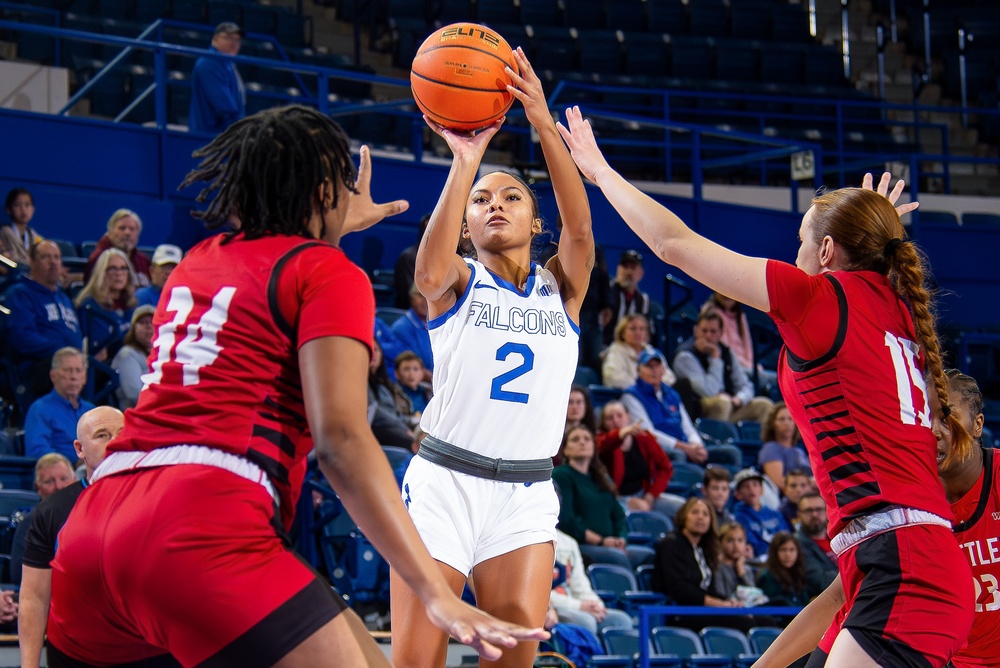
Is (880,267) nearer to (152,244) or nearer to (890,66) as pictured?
A: (152,244)

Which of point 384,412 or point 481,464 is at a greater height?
point 481,464

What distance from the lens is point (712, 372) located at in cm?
1137

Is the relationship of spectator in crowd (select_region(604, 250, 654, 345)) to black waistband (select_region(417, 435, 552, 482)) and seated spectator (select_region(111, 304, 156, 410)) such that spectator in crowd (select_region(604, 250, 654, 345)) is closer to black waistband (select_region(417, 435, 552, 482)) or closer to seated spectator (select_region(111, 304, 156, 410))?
seated spectator (select_region(111, 304, 156, 410))

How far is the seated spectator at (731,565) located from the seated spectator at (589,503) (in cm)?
64

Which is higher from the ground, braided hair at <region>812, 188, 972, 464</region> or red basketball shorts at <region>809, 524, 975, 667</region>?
braided hair at <region>812, 188, 972, 464</region>

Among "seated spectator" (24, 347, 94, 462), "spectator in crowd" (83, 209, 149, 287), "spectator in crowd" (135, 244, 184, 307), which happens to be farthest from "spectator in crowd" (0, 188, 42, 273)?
"seated spectator" (24, 347, 94, 462)

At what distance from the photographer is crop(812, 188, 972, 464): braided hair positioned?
3.43 metres

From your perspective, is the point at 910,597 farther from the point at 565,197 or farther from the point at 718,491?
the point at 718,491

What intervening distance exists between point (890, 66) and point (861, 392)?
58.4 feet

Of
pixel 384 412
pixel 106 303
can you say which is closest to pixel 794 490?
pixel 384 412

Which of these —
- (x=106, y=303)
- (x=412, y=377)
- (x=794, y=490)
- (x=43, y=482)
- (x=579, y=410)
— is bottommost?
(x=794, y=490)

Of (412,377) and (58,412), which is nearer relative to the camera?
(58,412)

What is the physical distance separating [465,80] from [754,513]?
5.95 meters

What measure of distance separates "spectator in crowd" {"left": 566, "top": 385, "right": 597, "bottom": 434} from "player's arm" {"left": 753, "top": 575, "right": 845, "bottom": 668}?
4.62 m
